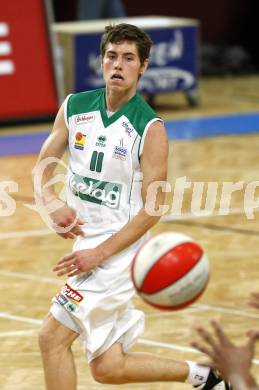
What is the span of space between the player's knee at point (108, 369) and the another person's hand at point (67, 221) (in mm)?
692

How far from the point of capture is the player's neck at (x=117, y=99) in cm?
534

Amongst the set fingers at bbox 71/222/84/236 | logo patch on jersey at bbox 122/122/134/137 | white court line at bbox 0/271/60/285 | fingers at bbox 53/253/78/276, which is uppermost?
logo patch on jersey at bbox 122/122/134/137

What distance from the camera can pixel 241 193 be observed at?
10.9m

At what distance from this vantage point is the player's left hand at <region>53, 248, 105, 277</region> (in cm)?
516

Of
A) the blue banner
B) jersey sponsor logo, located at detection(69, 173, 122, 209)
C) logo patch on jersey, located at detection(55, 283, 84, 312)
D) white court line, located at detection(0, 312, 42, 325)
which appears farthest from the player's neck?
the blue banner

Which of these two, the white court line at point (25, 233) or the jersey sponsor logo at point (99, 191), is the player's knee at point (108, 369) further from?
the white court line at point (25, 233)

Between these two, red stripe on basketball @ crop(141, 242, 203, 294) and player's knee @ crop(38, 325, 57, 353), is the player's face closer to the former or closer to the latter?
red stripe on basketball @ crop(141, 242, 203, 294)

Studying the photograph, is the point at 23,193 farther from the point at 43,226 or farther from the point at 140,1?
the point at 140,1

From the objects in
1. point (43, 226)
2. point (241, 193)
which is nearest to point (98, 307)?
point (43, 226)

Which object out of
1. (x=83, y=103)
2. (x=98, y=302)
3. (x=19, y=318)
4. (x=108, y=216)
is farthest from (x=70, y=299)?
(x=19, y=318)

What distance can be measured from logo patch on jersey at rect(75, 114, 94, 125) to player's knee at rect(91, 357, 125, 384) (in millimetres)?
1287

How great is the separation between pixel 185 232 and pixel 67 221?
4315 millimetres

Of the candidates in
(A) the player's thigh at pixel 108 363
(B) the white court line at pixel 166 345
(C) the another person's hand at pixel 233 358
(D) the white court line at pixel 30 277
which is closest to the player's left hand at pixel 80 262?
(A) the player's thigh at pixel 108 363

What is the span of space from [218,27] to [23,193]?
11.5 metres
